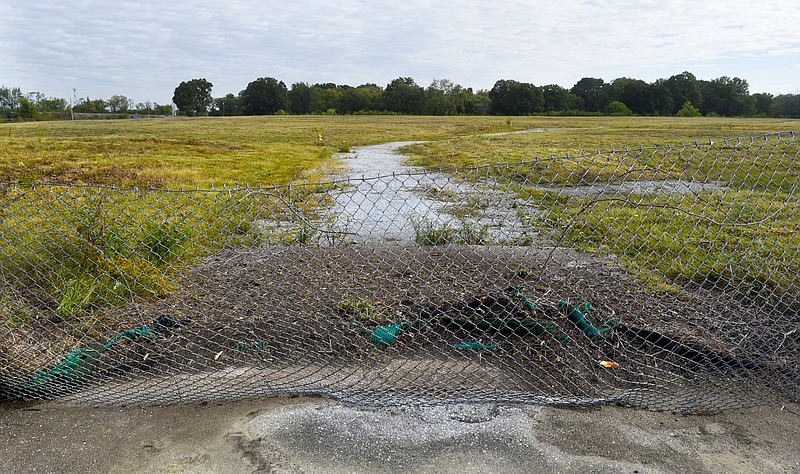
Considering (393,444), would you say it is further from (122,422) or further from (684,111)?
(684,111)

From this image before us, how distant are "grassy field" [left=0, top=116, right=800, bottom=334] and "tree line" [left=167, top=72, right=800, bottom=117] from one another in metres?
60.1

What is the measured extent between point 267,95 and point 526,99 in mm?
44086

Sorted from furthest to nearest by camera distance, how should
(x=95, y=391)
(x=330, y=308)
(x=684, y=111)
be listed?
(x=684, y=111) < (x=330, y=308) < (x=95, y=391)

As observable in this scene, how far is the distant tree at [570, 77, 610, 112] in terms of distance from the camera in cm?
9378

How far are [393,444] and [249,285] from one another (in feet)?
7.41

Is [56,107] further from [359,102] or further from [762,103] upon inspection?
[762,103]

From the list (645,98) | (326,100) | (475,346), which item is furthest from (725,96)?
(475,346)

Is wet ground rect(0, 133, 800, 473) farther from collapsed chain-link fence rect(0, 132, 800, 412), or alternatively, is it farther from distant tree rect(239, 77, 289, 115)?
distant tree rect(239, 77, 289, 115)

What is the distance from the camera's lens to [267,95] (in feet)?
320

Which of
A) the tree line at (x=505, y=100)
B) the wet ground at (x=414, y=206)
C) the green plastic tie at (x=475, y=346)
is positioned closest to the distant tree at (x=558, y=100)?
the tree line at (x=505, y=100)

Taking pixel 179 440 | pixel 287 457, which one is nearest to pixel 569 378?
pixel 287 457

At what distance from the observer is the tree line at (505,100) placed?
8494 centimetres

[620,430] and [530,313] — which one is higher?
[530,313]

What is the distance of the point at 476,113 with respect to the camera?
93688 mm
